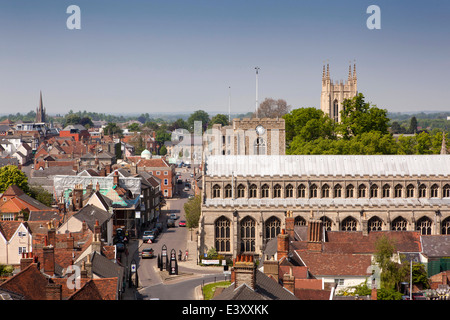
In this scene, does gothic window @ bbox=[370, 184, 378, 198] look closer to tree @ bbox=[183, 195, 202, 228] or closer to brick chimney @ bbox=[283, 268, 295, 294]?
tree @ bbox=[183, 195, 202, 228]

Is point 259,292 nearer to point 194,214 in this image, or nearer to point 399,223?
point 399,223

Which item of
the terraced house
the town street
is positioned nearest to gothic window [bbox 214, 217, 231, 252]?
the terraced house

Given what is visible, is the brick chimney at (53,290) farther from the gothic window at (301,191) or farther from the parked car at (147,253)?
the gothic window at (301,191)

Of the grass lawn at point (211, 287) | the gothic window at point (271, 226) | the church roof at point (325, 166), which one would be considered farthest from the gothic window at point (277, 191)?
the grass lawn at point (211, 287)

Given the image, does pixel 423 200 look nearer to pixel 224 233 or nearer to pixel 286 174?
pixel 286 174
